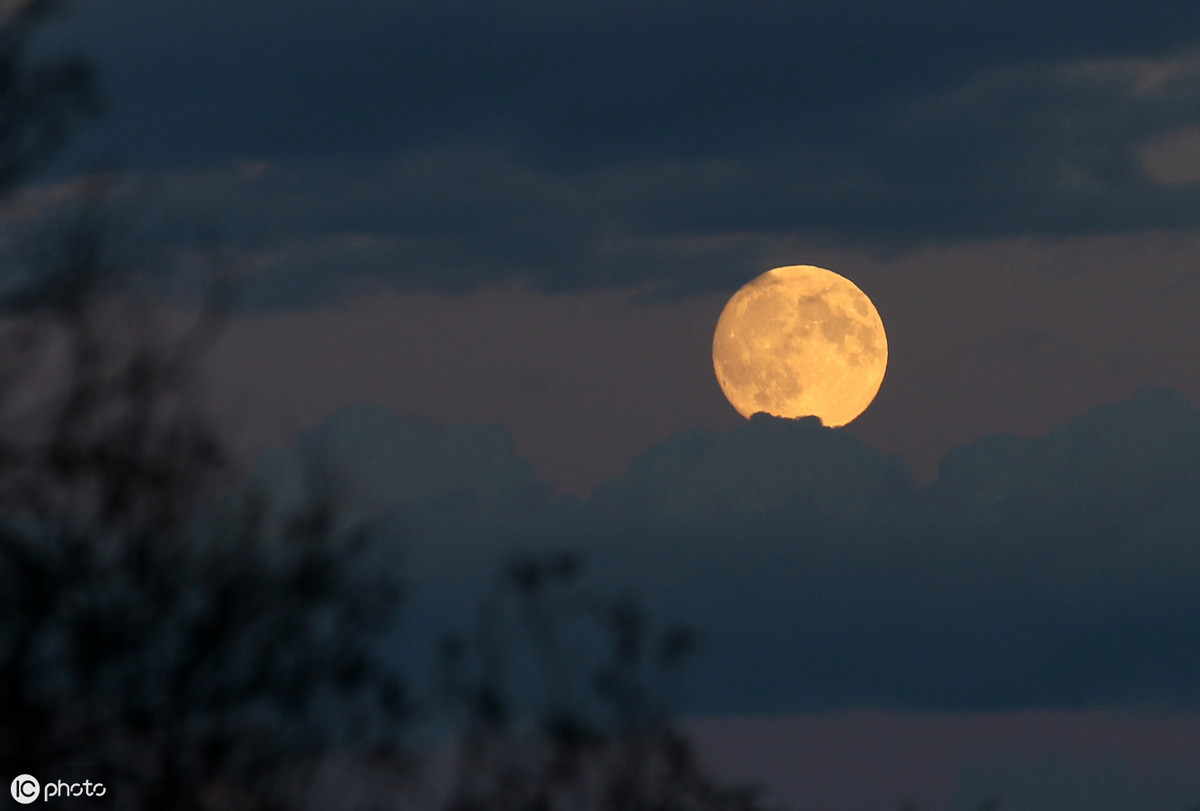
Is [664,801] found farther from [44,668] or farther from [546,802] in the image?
[44,668]

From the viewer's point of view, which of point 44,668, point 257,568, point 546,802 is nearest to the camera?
point 44,668

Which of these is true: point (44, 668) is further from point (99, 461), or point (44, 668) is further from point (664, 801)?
point (664, 801)

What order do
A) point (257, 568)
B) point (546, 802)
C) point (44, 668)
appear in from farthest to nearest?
point (546, 802) < point (257, 568) < point (44, 668)

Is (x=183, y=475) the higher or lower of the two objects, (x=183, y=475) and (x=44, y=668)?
the higher

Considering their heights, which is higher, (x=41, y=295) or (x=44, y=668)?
(x=41, y=295)

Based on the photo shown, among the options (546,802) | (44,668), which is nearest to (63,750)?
(44,668)

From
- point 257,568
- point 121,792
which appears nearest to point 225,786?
point 121,792

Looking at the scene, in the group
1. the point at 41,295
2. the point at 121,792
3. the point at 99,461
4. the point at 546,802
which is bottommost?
the point at 121,792

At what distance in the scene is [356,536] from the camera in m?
12.0

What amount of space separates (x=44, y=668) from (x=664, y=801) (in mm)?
7339

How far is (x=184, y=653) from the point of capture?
1110 cm

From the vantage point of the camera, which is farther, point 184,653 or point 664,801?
point 664,801

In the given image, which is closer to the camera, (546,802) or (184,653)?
(184,653)

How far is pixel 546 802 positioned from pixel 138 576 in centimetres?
598
